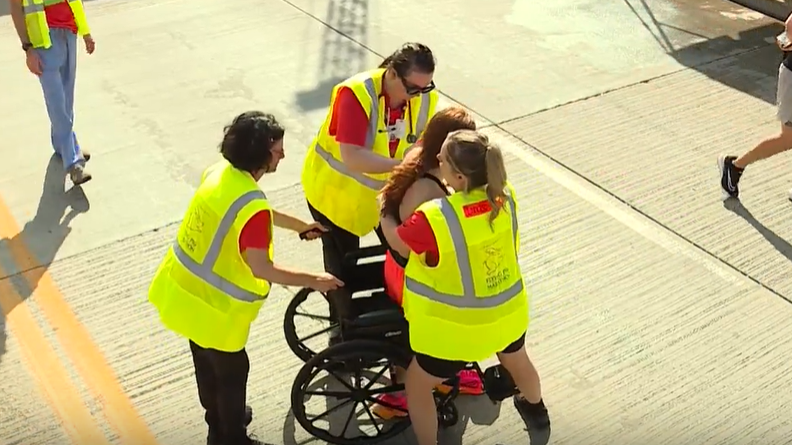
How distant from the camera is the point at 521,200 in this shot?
643 cm

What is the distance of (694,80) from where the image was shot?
26.9 ft

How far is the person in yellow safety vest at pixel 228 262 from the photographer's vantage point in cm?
359

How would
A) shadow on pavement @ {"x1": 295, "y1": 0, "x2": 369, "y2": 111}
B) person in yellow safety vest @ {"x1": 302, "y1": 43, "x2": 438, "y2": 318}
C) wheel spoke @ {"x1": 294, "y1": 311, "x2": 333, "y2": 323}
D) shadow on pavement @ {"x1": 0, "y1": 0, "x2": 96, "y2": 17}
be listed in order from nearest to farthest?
person in yellow safety vest @ {"x1": 302, "y1": 43, "x2": 438, "y2": 318} < wheel spoke @ {"x1": 294, "y1": 311, "x2": 333, "y2": 323} < shadow on pavement @ {"x1": 295, "y1": 0, "x2": 369, "y2": 111} < shadow on pavement @ {"x1": 0, "y1": 0, "x2": 96, "y2": 17}

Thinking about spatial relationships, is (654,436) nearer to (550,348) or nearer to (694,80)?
(550,348)

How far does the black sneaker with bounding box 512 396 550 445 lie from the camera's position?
14.5 feet

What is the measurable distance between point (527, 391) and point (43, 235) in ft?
11.5

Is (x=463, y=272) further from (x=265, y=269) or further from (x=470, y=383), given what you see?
(x=470, y=383)

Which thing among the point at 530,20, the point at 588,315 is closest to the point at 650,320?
the point at 588,315

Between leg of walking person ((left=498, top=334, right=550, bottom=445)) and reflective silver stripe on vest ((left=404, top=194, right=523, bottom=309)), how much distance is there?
34 cm

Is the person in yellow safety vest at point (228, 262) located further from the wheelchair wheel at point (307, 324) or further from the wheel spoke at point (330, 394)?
the wheelchair wheel at point (307, 324)

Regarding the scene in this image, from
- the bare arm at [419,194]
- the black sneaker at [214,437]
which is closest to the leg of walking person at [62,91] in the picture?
the black sneaker at [214,437]

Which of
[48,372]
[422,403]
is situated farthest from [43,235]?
[422,403]

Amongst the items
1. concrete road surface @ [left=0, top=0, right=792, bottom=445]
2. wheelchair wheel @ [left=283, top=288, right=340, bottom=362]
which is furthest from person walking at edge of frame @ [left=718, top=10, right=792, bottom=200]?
wheelchair wheel @ [left=283, top=288, right=340, bottom=362]

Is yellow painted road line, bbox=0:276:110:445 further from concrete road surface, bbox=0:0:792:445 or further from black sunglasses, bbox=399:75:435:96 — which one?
black sunglasses, bbox=399:75:435:96
